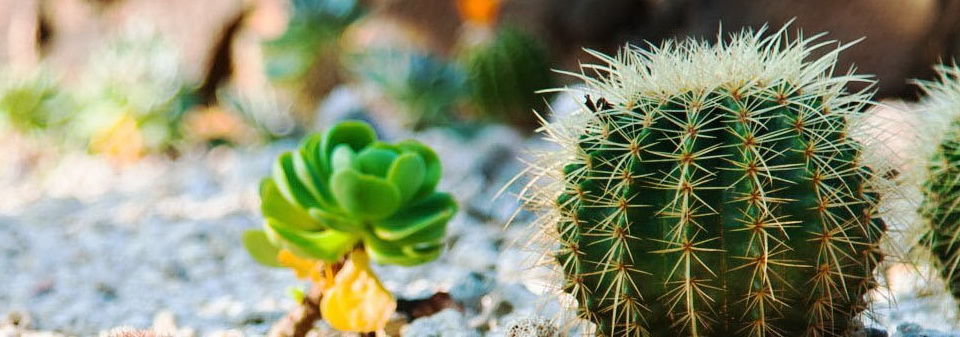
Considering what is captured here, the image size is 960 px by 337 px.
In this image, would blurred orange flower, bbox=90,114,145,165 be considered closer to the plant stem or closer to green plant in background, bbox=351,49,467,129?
green plant in background, bbox=351,49,467,129

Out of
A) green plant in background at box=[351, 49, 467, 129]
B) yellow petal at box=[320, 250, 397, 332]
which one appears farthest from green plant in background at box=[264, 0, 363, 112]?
yellow petal at box=[320, 250, 397, 332]

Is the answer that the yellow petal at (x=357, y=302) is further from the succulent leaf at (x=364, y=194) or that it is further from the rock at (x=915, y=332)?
the rock at (x=915, y=332)

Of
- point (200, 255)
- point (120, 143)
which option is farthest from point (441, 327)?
point (120, 143)

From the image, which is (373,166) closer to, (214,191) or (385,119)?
(214,191)

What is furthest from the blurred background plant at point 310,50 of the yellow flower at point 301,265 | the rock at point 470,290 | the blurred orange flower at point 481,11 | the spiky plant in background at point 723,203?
the spiky plant in background at point 723,203

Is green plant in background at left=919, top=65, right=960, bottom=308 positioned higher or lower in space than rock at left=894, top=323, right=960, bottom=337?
higher

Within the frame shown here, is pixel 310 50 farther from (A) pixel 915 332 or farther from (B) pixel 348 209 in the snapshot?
(A) pixel 915 332

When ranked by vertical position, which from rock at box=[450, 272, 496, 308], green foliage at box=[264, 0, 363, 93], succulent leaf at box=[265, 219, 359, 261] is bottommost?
rock at box=[450, 272, 496, 308]
